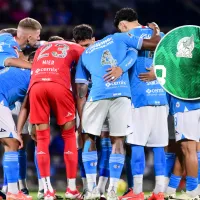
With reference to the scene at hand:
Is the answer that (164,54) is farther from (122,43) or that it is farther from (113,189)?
(113,189)

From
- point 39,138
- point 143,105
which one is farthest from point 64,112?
point 143,105

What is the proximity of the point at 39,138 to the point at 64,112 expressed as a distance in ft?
1.40

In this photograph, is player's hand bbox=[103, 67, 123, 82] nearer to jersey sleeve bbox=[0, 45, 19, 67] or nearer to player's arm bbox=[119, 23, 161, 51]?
player's arm bbox=[119, 23, 161, 51]

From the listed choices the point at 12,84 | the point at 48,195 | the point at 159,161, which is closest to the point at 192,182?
the point at 159,161

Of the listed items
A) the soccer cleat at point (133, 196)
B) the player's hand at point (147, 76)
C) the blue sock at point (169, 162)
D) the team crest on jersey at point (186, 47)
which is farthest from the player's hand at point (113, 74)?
the blue sock at point (169, 162)

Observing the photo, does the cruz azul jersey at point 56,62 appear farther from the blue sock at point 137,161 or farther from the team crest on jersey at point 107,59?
the blue sock at point 137,161

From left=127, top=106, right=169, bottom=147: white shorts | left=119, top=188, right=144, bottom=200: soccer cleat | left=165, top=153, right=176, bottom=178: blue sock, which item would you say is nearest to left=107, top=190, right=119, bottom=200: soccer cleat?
left=119, top=188, right=144, bottom=200: soccer cleat

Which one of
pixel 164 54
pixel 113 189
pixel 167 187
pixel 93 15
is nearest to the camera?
pixel 113 189

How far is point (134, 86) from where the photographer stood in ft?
28.4

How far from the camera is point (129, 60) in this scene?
833cm

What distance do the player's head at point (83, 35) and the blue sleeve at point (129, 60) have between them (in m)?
0.86

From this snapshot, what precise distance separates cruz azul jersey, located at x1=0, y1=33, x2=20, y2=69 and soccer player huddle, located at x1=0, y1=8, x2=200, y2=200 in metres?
0.01

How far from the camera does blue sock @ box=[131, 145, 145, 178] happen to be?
8.48 m

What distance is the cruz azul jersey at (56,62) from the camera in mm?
8438
